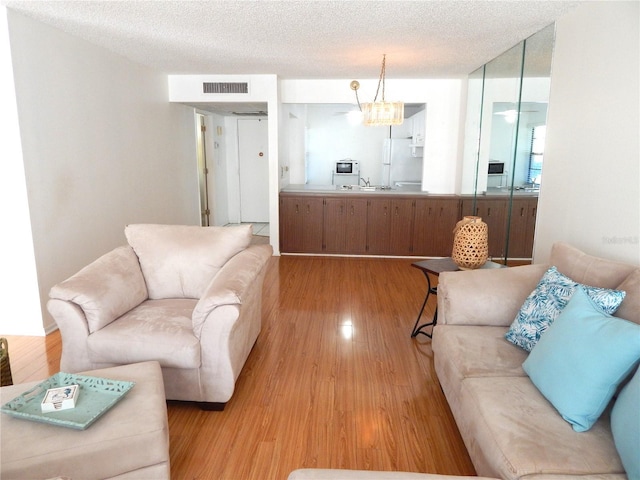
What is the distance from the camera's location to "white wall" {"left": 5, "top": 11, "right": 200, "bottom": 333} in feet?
10.4

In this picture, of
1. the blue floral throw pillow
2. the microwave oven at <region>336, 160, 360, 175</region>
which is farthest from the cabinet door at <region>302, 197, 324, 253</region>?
the blue floral throw pillow

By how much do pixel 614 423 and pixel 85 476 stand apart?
1.78 metres

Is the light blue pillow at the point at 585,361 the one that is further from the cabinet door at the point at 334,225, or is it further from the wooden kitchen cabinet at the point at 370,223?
the cabinet door at the point at 334,225

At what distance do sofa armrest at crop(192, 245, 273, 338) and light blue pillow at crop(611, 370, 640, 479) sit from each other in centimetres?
162

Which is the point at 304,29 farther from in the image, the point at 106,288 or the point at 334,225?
the point at 334,225

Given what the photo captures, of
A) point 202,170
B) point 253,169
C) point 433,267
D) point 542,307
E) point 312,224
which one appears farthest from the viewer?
point 253,169

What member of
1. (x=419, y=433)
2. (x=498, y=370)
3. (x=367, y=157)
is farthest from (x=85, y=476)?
(x=367, y=157)

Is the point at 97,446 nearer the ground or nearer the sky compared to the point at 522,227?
nearer the ground

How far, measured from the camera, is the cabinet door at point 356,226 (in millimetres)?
5668

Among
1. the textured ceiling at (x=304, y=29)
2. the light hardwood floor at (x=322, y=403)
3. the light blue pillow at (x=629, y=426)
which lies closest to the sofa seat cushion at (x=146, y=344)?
the light hardwood floor at (x=322, y=403)

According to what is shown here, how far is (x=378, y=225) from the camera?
5.69 metres

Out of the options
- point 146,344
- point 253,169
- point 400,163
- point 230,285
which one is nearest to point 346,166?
point 400,163

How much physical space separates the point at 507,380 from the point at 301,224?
418 cm

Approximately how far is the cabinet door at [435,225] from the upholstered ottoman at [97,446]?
448 centimetres
